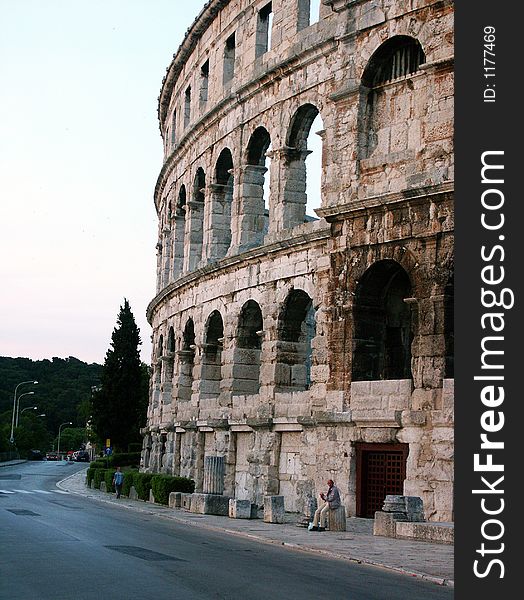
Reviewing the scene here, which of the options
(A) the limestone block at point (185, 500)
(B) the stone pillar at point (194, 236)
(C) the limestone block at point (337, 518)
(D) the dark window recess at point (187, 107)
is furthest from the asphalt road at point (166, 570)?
(D) the dark window recess at point (187, 107)

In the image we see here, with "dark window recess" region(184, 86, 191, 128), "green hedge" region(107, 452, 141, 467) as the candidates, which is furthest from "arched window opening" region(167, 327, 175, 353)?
"green hedge" region(107, 452, 141, 467)

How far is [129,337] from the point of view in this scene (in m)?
63.1

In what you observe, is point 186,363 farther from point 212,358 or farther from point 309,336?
point 309,336

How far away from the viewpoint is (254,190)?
3130 centimetres

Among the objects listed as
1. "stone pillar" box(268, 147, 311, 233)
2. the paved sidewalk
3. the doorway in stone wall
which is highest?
"stone pillar" box(268, 147, 311, 233)

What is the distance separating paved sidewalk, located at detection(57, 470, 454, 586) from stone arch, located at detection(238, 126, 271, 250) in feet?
28.3

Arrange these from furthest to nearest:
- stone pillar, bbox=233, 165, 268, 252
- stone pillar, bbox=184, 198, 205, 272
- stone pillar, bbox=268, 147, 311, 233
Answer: stone pillar, bbox=184, 198, 205, 272 < stone pillar, bbox=233, 165, 268, 252 < stone pillar, bbox=268, 147, 311, 233

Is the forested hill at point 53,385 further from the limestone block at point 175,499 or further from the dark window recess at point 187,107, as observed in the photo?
the limestone block at point 175,499

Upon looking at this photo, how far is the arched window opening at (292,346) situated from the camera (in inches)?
1109

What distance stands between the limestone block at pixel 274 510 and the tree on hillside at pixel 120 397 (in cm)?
3576

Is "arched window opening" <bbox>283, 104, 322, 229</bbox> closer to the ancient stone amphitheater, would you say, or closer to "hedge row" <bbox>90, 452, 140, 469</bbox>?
the ancient stone amphitheater

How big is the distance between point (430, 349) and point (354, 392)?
2580 mm

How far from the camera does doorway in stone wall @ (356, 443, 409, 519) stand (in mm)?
23516

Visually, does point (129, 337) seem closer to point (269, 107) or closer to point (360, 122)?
point (269, 107)
